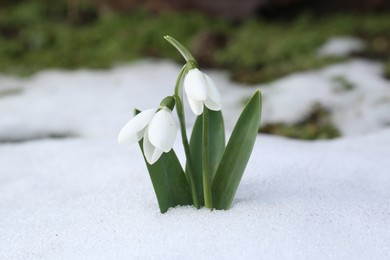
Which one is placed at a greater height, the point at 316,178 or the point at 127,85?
the point at 316,178

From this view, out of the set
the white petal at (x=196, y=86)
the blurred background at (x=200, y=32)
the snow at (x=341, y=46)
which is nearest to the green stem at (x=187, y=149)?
the white petal at (x=196, y=86)

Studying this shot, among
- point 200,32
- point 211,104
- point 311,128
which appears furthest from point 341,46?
point 211,104

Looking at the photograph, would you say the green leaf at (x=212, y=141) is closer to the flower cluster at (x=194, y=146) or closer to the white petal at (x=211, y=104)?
the flower cluster at (x=194, y=146)

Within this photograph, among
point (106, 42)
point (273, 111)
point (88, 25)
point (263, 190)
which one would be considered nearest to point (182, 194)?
point (263, 190)

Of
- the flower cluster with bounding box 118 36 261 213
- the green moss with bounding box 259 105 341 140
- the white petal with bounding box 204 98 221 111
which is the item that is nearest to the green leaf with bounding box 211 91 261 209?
the flower cluster with bounding box 118 36 261 213

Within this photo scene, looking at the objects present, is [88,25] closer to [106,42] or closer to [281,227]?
[106,42]

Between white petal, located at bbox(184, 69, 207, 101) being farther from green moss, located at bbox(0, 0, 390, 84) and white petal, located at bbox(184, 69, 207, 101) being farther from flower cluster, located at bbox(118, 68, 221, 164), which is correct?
green moss, located at bbox(0, 0, 390, 84)

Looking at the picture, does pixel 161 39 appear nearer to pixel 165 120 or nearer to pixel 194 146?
pixel 194 146
